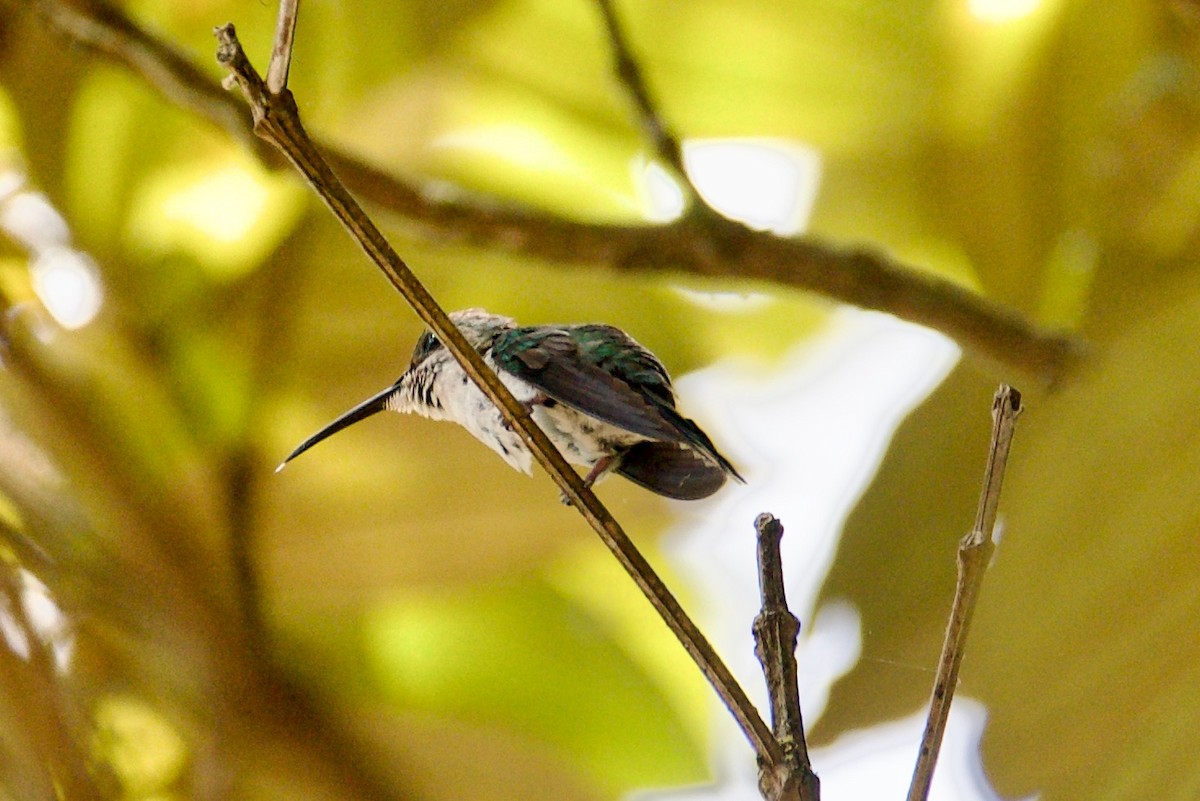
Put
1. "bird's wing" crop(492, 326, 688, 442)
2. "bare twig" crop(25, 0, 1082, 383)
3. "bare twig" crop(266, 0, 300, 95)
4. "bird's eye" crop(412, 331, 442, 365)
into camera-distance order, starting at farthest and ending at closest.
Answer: "bare twig" crop(25, 0, 1082, 383) → "bird's eye" crop(412, 331, 442, 365) → "bird's wing" crop(492, 326, 688, 442) → "bare twig" crop(266, 0, 300, 95)

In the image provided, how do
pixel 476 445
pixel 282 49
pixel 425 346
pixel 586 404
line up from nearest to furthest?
pixel 282 49 < pixel 586 404 < pixel 425 346 < pixel 476 445

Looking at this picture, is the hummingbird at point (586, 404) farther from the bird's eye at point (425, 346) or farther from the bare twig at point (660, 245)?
the bare twig at point (660, 245)

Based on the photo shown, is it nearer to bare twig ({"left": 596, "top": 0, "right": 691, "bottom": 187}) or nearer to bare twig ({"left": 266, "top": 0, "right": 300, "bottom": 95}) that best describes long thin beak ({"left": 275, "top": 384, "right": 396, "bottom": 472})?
bare twig ({"left": 596, "top": 0, "right": 691, "bottom": 187})

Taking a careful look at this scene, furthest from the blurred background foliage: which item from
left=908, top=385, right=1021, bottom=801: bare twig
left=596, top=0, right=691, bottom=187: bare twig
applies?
left=908, top=385, right=1021, bottom=801: bare twig

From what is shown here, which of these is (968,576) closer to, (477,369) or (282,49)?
(477,369)

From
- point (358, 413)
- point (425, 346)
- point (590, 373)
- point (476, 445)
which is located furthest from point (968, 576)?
point (476, 445)

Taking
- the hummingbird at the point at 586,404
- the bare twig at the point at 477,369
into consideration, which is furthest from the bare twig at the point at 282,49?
the hummingbird at the point at 586,404

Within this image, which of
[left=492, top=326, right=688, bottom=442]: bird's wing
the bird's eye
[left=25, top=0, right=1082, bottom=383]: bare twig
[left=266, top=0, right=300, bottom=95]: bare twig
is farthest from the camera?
[left=25, top=0, right=1082, bottom=383]: bare twig
